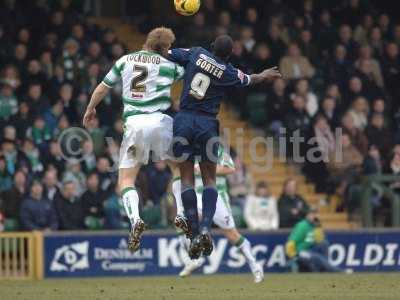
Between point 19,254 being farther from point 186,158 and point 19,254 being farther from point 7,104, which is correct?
point 186,158

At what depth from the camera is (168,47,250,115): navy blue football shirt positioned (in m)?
15.0

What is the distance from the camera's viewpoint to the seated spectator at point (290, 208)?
2231 cm

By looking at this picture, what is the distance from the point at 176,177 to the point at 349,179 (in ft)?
25.1

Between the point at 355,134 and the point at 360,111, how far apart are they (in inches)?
28.8

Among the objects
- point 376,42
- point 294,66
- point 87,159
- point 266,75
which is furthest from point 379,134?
point 266,75

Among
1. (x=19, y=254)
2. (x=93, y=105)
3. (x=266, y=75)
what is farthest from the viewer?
(x=19, y=254)

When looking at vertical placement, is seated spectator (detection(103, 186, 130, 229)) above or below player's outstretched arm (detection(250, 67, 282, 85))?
below

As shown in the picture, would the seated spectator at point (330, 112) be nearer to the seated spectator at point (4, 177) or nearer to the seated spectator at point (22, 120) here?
the seated spectator at point (22, 120)

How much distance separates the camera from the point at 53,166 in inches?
842

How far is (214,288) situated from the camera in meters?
15.8

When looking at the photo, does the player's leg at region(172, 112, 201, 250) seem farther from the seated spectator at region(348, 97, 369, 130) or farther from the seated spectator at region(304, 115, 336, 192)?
the seated spectator at region(348, 97, 369, 130)

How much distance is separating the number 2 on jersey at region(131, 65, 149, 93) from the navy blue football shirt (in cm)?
40

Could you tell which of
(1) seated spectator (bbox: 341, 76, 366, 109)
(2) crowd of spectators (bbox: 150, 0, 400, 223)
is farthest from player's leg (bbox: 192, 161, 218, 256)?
(1) seated spectator (bbox: 341, 76, 366, 109)

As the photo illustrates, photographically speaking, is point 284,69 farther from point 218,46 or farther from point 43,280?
point 218,46
